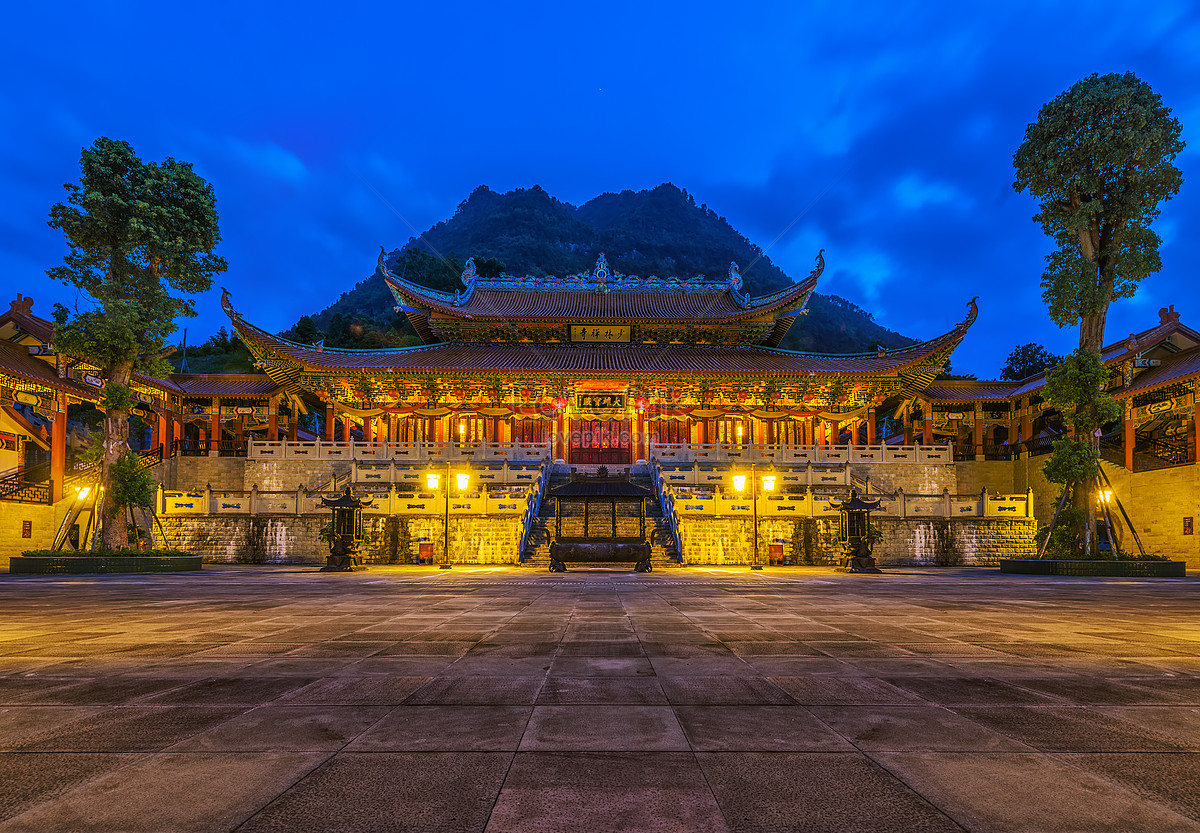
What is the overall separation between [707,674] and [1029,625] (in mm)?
4388

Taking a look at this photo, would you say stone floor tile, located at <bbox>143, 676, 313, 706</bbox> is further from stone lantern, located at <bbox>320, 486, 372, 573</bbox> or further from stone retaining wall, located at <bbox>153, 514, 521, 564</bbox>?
stone retaining wall, located at <bbox>153, 514, 521, 564</bbox>

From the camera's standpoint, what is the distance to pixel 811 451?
2469 centimetres

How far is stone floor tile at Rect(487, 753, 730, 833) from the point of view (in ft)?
6.75

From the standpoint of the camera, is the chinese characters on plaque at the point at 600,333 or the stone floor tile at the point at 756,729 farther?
the chinese characters on plaque at the point at 600,333

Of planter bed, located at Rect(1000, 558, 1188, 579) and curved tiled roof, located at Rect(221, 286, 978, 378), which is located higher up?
curved tiled roof, located at Rect(221, 286, 978, 378)

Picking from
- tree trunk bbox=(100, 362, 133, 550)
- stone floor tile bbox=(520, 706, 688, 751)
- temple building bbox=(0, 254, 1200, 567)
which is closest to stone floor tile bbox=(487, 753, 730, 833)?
stone floor tile bbox=(520, 706, 688, 751)

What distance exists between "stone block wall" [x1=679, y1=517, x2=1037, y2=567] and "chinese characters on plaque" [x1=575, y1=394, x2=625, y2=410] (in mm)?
11108

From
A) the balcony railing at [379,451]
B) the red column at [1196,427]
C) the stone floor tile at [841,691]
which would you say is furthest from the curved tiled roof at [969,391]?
the stone floor tile at [841,691]

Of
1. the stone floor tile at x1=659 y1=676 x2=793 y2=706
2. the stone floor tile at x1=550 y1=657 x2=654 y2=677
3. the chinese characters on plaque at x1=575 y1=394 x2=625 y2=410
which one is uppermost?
the chinese characters on plaque at x1=575 y1=394 x2=625 y2=410

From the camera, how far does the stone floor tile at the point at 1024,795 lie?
2076mm

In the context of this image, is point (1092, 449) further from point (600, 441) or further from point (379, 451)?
point (379, 451)

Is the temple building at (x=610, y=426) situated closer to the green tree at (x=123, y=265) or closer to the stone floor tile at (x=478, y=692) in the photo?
the green tree at (x=123, y=265)

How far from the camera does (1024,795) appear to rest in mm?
2314

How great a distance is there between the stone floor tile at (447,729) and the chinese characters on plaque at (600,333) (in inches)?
1141
